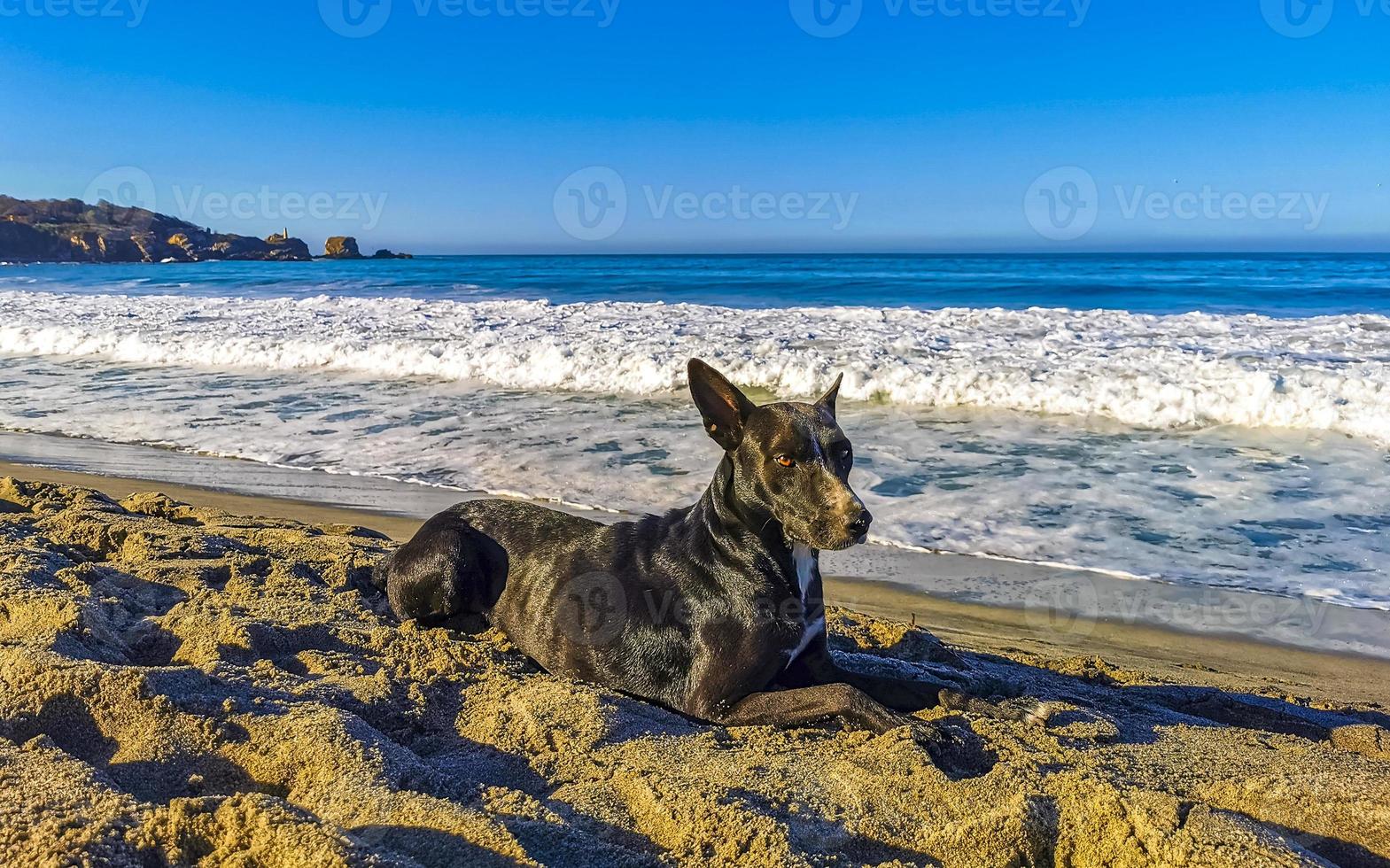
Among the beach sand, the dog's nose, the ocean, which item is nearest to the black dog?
the dog's nose

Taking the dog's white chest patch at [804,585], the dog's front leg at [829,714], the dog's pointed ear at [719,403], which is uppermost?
the dog's pointed ear at [719,403]

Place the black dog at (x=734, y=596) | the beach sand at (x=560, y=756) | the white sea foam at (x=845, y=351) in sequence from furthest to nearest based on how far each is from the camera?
the white sea foam at (x=845, y=351), the black dog at (x=734, y=596), the beach sand at (x=560, y=756)

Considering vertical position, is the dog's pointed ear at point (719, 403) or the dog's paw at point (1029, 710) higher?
the dog's pointed ear at point (719, 403)

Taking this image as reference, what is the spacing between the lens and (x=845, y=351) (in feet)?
47.6

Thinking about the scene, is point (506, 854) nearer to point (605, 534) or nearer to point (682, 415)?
point (605, 534)

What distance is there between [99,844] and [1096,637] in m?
4.55

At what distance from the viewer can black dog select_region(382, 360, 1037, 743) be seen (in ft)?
11.4

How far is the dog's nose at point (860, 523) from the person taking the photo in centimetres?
333

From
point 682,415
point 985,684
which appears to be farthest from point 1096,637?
point 682,415

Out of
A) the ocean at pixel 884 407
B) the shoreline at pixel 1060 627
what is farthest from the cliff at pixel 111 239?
the shoreline at pixel 1060 627

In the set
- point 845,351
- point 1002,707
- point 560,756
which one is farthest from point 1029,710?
point 845,351

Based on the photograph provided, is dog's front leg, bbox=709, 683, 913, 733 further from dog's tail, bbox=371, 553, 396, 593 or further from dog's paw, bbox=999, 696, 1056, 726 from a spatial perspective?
dog's tail, bbox=371, 553, 396, 593

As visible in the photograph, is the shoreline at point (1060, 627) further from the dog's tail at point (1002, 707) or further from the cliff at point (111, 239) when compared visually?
the cliff at point (111, 239)

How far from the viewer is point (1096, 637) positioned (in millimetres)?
4941
